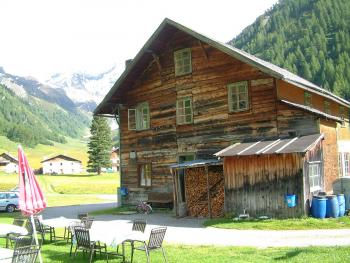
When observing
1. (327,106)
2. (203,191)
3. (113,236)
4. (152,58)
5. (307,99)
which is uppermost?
(152,58)

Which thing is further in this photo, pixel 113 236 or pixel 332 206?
pixel 332 206

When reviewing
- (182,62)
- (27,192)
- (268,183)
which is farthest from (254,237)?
(182,62)

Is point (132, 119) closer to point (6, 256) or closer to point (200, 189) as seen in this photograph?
point (200, 189)

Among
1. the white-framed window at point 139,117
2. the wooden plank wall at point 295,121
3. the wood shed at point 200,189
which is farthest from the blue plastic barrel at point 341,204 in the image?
the white-framed window at point 139,117

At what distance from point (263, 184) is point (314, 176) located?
8.07ft

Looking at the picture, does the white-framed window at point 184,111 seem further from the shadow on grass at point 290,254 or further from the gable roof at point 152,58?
the shadow on grass at point 290,254

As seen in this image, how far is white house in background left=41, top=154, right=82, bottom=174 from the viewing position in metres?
156

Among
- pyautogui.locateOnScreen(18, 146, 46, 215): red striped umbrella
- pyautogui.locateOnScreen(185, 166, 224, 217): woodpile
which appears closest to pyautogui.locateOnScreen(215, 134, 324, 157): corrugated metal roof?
pyautogui.locateOnScreen(185, 166, 224, 217): woodpile

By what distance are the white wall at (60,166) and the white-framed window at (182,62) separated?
5126 inches

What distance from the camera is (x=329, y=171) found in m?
23.1

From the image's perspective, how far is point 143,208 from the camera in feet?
89.2

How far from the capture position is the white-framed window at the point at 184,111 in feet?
87.8

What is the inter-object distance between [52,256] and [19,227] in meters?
2.79

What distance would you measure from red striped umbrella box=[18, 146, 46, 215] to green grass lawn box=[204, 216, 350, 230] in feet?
32.2
